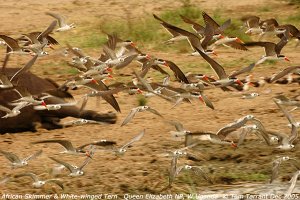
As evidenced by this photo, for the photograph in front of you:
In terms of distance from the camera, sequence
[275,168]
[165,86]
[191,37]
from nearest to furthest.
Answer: [275,168] → [165,86] → [191,37]

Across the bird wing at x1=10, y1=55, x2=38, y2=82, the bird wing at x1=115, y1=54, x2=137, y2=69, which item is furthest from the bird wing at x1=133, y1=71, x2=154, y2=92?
the bird wing at x1=10, y1=55, x2=38, y2=82

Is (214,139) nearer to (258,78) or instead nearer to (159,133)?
(159,133)

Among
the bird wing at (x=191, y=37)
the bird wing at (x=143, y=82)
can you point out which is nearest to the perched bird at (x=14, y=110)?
the bird wing at (x=143, y=82)

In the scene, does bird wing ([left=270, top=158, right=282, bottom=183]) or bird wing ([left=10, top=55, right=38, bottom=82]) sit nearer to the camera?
bird wing ([left=270, top=158, right=282, bottom=183])

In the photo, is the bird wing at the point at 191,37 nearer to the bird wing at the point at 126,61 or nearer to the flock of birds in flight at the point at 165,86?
the flock of birds in flight at the point at 165,86

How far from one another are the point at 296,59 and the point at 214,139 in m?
5.63

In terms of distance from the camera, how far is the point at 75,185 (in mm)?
8781

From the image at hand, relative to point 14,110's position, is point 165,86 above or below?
above

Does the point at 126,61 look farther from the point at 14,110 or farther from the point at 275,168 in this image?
the point at 275,168

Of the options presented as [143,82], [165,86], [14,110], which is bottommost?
[14,110]

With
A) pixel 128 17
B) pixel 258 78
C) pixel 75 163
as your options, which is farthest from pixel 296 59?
pixel 75 163

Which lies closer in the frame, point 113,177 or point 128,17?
point 113,177

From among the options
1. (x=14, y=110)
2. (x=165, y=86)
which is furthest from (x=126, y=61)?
(x=14, y=110)

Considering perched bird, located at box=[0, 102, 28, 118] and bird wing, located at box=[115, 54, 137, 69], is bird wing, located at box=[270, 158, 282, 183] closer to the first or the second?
bird wing, located at box=[115, 54, 137, 69]
